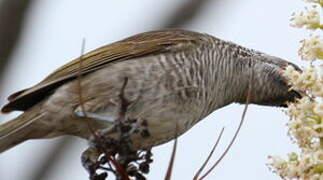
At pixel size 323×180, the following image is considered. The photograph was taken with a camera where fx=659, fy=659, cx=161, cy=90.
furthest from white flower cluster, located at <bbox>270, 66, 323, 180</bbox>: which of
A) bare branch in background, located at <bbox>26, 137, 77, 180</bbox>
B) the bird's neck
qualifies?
the bird's neck

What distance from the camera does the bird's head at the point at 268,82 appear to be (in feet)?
17.1

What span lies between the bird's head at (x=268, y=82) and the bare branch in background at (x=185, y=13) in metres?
1.05

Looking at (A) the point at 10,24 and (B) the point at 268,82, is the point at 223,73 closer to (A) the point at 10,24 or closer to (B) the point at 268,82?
(B) the point at 268,82

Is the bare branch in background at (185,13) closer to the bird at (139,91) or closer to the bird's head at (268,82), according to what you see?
the bird at (139,91)

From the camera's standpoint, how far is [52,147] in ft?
14.4

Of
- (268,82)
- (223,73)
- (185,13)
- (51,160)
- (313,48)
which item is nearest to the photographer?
(313,48)

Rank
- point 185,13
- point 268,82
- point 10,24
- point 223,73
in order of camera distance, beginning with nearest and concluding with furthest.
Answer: point 10,24 < point 185,13 < point 223,73 < point 268,82

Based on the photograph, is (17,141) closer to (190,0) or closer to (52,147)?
(52,147)

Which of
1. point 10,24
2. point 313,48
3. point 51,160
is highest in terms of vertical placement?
point 10,24

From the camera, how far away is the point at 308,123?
2375 millimetres

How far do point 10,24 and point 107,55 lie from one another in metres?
1.34

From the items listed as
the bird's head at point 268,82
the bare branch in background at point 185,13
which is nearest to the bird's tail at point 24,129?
the bare branch in background at point 185,13

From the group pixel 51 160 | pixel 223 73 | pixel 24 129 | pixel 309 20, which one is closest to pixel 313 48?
pixel 309 20

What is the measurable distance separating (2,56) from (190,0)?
1.38 metres
